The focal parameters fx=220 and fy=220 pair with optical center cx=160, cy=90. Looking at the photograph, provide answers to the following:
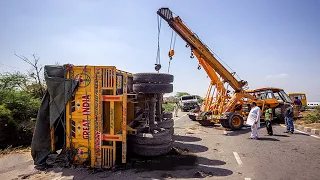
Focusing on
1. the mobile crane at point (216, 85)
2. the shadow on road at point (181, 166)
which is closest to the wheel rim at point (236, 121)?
the mobile crane at point (216, 85)

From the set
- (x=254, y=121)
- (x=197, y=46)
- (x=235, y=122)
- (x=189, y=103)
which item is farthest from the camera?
(x=189, y=103)

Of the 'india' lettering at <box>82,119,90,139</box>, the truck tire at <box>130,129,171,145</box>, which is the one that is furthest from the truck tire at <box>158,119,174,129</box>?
the 'india' lettering at <box>82,119,90,139</box>

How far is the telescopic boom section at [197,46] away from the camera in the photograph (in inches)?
436

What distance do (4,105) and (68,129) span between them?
4651 millimetres

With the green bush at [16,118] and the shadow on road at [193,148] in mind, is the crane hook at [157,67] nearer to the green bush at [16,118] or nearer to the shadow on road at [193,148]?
the shadow on road at [193,148]

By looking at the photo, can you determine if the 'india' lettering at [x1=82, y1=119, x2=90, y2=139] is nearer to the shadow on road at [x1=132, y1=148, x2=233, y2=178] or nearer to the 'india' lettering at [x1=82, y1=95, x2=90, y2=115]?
the 'india' lettering at [x1=82, y1=95, x2=90, y2=115]

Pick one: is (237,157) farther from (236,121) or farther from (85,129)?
(236,121)

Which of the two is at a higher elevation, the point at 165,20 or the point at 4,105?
the point at 165,20

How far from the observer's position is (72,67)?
553cm

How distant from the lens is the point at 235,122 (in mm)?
11789

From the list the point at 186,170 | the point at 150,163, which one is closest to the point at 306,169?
the point at 186,170

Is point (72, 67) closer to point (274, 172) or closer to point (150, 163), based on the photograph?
point (150, 163)

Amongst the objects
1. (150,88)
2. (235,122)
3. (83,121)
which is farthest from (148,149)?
(235,122)

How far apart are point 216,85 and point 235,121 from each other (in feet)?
8.88
